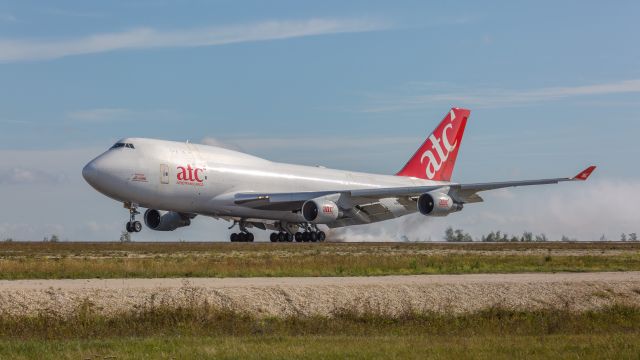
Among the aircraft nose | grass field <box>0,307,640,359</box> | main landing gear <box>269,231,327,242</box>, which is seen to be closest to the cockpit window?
the aircraft nose

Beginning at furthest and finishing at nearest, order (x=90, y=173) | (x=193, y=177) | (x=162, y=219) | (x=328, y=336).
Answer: (x=162, y=219) < (x=193, y=177) < (x=90, y=173) < (x=328, y=336)

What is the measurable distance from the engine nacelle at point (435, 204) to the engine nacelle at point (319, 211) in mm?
4843

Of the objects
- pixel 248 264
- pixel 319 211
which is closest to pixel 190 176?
pixel 319 211

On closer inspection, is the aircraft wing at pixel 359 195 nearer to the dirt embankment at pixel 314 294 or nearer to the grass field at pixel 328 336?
the dirt embankment at pixel 314 294

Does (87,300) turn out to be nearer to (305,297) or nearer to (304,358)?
(305,297)

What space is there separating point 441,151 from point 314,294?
173 ft

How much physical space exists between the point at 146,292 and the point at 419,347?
7579 mm

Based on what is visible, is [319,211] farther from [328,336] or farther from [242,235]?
[328,336]

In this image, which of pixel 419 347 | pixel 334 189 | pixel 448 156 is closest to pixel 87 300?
pixel 419 347

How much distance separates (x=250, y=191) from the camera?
5862 centimetres

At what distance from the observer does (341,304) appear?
22688 millimetres

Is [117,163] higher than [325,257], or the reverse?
[117,163]

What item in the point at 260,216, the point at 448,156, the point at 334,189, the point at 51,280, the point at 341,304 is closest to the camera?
the point at 341,304

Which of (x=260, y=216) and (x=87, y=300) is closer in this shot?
(x=87, y=300)
